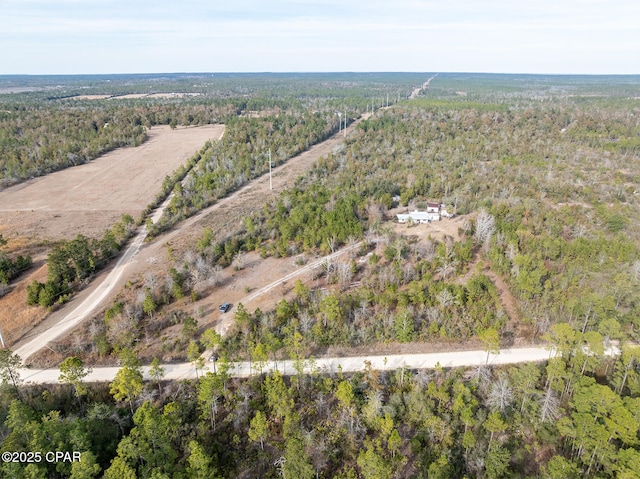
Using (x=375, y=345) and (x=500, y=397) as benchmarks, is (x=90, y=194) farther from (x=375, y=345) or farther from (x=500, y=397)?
(x=500, y=397)

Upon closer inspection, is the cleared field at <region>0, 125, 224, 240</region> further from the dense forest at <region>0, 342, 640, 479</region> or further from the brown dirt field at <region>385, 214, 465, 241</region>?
the brown dirt field at <region>385, 214, 465, 241</region>

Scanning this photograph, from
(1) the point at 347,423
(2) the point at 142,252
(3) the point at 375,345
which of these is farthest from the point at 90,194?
(1) the point at 347,423

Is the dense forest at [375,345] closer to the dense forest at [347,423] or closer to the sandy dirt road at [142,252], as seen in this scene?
the dense forest at [347,423]

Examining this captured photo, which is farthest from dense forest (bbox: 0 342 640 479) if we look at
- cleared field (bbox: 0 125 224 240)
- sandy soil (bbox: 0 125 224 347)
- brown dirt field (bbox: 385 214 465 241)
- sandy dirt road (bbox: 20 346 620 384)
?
cleared field (bbox: 0 125 224 240)

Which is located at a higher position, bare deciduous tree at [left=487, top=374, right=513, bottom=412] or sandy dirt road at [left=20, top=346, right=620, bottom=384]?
bare deciduous tree at [left=487, top=374, right=513, bottom=412]

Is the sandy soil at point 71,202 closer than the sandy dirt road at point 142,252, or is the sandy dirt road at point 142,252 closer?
the sandy dirt road at point 142,252

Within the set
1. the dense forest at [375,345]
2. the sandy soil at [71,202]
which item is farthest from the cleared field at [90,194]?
the dense forest at [375,345]
